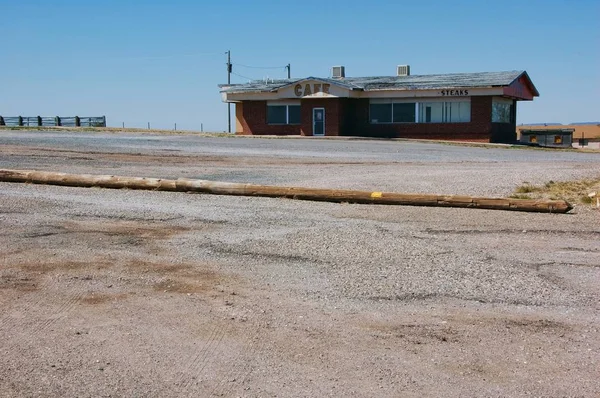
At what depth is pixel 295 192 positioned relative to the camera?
14.5 m

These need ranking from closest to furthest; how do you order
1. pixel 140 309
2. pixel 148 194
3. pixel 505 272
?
1. pixel 140 309
2. pixel 505 272
3. pixel 148 194

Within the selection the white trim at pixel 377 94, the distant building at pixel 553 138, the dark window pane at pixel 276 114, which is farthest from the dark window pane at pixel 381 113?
the distant building at pixel 553 138

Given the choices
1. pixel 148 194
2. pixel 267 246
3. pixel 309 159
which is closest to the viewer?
pixel 267 246

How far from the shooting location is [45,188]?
49.9 ft

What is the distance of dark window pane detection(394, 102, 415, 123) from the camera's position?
4566cm

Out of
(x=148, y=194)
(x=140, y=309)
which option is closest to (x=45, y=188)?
(x=148, y=194)

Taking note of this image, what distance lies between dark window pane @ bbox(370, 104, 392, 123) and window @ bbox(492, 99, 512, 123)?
6.23 m

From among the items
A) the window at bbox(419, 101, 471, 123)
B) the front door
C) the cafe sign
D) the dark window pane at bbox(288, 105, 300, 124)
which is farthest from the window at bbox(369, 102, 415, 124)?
the dark window pane at bbox(288, 105, 300, 124)

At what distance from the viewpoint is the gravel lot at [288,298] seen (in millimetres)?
5809

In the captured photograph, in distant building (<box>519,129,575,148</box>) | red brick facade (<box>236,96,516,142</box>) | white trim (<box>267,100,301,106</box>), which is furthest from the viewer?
white trim (<box>267,100,301,106</box>)

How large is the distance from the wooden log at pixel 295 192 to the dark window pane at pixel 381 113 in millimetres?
32452

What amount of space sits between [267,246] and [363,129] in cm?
3804

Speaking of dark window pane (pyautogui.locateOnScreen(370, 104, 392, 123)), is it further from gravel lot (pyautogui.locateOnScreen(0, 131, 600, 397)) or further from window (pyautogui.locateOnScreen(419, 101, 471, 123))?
gravel lot (pyautogui.locateOnScreen(0, 131, 600, 397))

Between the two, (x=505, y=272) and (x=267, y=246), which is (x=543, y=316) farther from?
(x=267, y=246)
